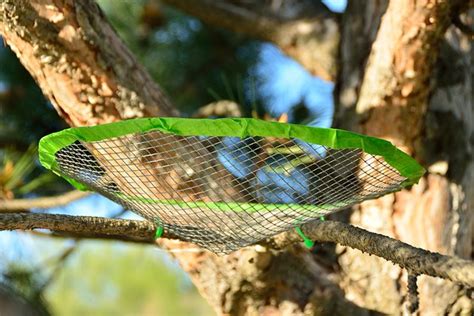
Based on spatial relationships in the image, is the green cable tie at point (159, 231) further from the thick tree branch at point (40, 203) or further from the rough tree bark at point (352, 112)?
the thick tree branch at point (40, 203)

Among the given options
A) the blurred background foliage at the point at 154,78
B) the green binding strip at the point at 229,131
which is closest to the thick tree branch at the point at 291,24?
the blurred background foliage at the point at 154,78

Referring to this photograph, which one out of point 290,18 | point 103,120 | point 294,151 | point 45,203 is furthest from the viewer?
point 290,18

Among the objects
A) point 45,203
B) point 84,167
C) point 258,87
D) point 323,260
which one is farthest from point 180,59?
point 84,167

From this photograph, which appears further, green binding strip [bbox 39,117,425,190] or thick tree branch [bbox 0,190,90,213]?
thick tree branch [bbox 0,190,90,213]

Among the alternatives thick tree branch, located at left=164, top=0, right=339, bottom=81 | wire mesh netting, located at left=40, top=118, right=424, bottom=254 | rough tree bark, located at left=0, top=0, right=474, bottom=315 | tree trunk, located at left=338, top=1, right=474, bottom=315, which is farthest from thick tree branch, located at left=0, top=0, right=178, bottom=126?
thick tree branch, located at left=164, top=0, right=339, bottom=81

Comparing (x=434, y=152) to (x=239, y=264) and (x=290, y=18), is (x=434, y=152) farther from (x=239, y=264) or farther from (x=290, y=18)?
(x=290, y=18)

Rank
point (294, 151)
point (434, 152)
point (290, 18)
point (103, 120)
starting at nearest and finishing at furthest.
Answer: point (294, 151) < point (103, 120) < point (434, 152) < point (290, 18)

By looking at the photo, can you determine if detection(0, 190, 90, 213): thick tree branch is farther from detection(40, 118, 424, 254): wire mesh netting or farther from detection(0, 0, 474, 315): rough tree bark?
detection(40, 118, 424, 254): wire mesh netting
